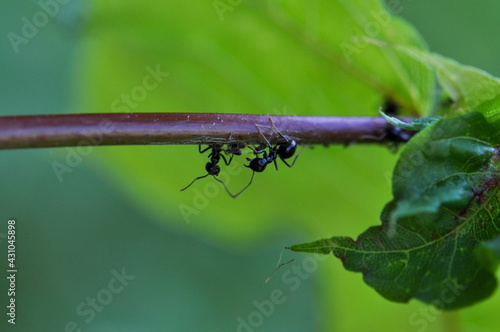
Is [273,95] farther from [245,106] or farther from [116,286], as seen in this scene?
[116,286]

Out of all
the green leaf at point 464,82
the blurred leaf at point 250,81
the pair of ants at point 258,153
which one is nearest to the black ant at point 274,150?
the pair of ants at point 258,153

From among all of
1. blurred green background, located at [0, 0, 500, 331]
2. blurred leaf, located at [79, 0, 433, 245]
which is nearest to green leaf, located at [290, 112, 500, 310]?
blurred leaf, located at [79, 0, 433, 245]

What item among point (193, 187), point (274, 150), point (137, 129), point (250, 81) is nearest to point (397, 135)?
point (274, 150)

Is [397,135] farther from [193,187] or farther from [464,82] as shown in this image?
[193,187]

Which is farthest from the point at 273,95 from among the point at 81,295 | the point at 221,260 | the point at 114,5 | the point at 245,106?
the point at 81,295

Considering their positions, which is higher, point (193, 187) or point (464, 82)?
point (464, 82)

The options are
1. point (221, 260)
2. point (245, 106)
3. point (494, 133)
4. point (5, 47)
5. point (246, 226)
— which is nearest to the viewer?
point (494, 133)

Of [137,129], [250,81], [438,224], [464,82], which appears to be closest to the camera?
[137,129]
